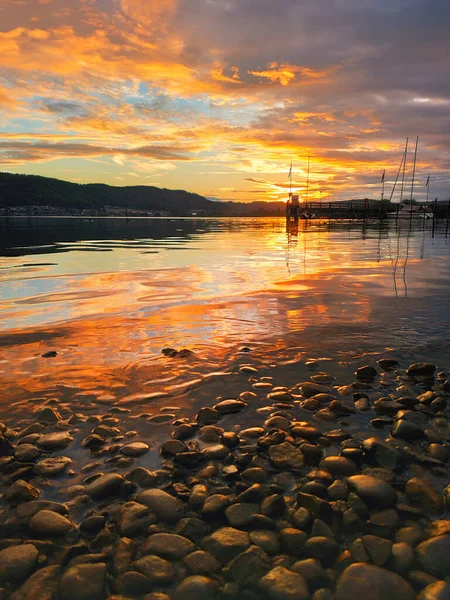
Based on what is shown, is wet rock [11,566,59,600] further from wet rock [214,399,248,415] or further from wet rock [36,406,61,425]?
wet rock [214,399,248,415]

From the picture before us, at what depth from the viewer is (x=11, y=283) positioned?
39.7 feet

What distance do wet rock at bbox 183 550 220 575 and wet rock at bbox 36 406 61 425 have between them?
2.22 m

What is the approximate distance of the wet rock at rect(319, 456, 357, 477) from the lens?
3309 mm

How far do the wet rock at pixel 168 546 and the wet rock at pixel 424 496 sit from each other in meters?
1.66

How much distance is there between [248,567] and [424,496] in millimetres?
1443

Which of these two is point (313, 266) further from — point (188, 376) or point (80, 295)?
point (188, 376)

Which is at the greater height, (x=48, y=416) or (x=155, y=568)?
(x=48, y=416)

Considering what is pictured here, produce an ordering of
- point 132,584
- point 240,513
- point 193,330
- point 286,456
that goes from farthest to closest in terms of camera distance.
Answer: point 193,330 → point 286,456 → point 240,513 → point 132,584

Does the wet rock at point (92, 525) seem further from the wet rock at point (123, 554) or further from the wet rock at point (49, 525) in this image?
the wet rock at point (123, 554)

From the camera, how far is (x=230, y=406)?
4.35 metres

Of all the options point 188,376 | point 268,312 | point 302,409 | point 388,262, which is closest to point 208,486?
point 302,409

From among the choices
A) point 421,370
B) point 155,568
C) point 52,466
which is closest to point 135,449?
point 52,466

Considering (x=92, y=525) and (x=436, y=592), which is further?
(x=92, y=525)

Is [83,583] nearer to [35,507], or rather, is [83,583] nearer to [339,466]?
[35,507]
